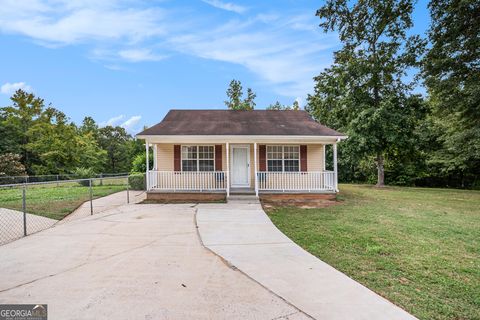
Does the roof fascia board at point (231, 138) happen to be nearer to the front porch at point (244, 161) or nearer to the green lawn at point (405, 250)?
the front porch at point (244, 161)

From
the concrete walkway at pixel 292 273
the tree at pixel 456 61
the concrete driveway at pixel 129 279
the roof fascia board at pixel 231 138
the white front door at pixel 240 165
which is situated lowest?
the concrete walkway at pixel 292 273

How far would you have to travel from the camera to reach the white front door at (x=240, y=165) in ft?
41.1

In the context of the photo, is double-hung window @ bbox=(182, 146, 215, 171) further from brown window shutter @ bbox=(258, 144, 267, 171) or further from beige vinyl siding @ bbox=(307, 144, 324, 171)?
beige vinyl siding @ bbox=(307, 144, 324, 171)

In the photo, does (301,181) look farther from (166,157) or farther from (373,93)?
(373,93)

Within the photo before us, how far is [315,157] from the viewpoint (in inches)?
508

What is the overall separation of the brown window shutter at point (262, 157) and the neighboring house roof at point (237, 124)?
98 cm

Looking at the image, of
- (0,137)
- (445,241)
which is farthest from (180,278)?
(0,137)

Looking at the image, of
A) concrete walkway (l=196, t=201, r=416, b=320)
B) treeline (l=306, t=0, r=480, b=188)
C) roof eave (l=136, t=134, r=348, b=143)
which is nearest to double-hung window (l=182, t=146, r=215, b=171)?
roof eave (l=136, t=134, r=348, b=143)

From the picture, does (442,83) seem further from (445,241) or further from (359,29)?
(445,241)

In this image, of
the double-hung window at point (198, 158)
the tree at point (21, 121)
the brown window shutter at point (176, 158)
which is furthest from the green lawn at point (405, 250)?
the tree at point (21, 121)

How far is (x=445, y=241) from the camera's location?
552cm

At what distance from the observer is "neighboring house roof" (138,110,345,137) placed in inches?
452

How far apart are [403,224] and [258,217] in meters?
3.86

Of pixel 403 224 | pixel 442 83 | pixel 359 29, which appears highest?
pixel 359 29
